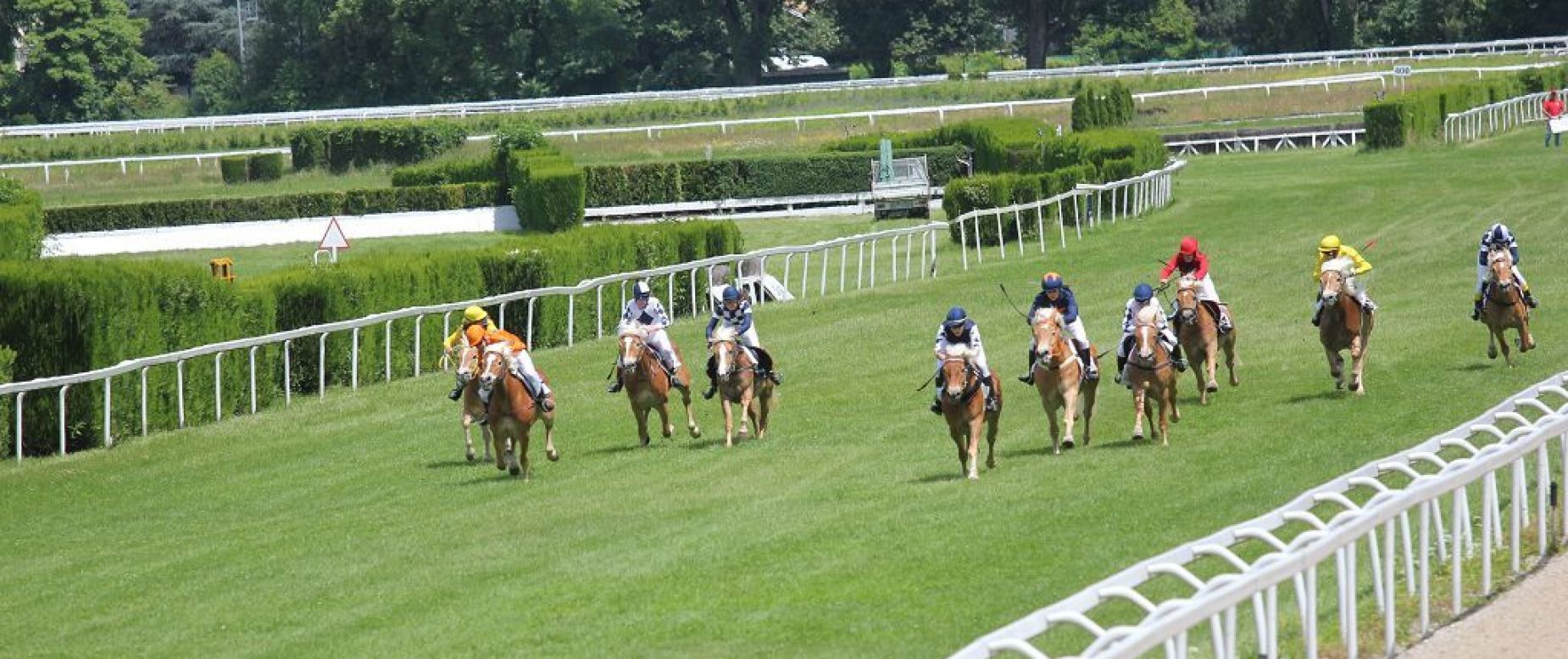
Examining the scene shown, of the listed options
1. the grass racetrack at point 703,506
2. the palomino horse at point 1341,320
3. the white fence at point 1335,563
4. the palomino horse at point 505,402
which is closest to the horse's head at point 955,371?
the grass racetrack at point 703,506

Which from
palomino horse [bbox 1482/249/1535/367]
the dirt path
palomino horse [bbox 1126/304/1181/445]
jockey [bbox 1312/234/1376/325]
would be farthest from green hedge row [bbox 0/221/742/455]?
the dirt path

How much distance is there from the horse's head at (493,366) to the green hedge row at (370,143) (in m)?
46.9

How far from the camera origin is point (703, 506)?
54.2 ft

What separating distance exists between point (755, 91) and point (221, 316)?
50.5m

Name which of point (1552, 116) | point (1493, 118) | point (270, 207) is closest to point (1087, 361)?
point (1552, 116)

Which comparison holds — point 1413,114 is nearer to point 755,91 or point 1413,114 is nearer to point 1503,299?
point 755,91

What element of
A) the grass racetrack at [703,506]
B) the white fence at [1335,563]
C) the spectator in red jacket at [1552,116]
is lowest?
the grass racetrack at [703,506]

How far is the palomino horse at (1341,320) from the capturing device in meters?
20.1

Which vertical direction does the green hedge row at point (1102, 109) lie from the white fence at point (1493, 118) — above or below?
above

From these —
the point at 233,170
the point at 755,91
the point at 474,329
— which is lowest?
the point at 474,329

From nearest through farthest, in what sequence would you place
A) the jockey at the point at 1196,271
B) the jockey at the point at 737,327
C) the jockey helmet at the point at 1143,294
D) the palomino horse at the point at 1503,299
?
1. the jockey helmet at the point at 1143,294
2. the jockey at the point at 737,327
3. the jockey at the point at 1196,271
4. the palomino horse at the point at 1503,299

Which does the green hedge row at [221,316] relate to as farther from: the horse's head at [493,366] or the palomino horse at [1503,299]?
the palomino horse at [1503,299]

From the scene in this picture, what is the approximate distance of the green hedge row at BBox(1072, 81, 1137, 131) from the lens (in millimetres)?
60500

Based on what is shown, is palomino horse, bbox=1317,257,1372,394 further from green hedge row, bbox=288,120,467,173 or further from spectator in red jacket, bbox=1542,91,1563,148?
green hedge row, bbox=288,120,467,173
